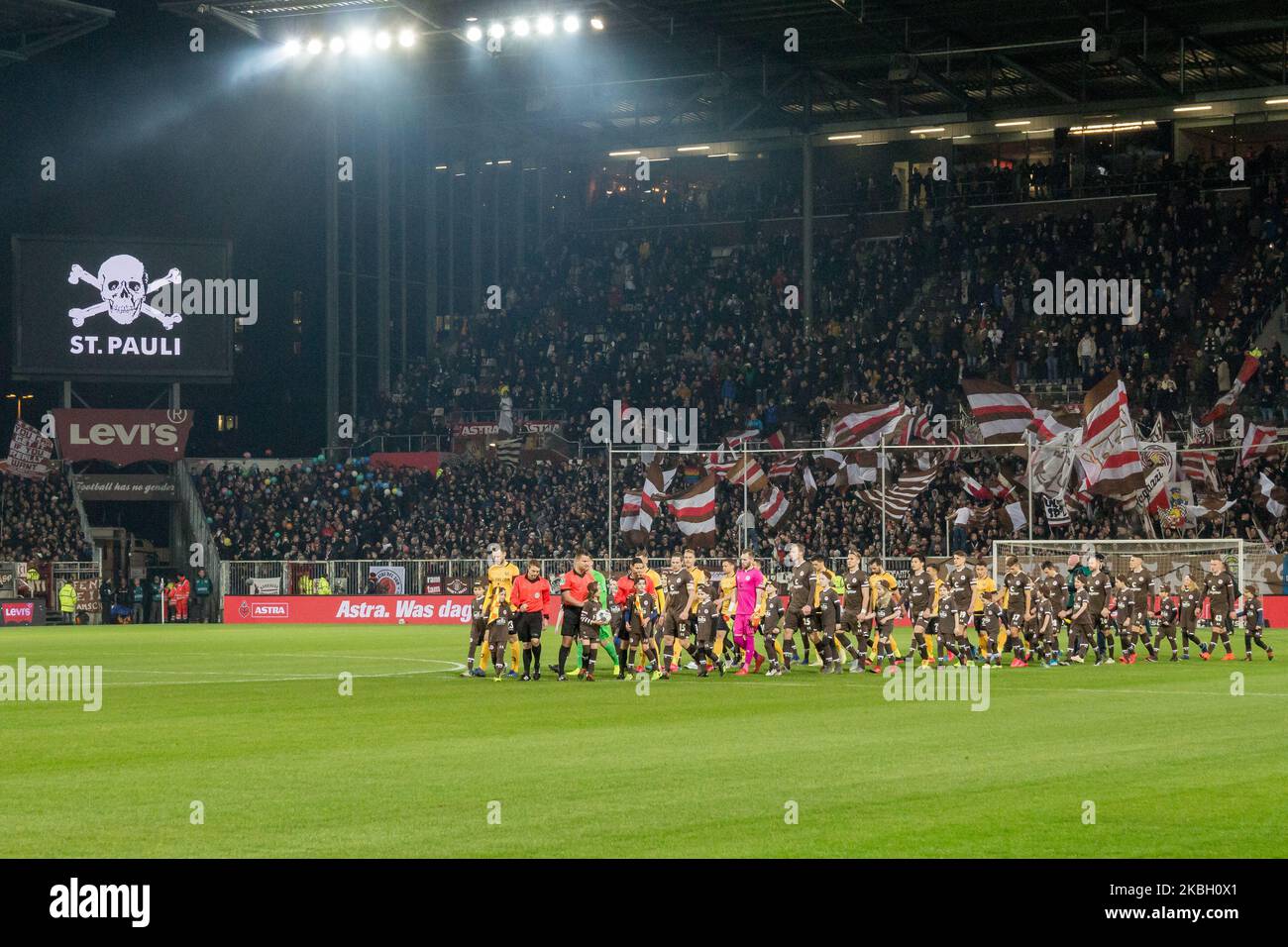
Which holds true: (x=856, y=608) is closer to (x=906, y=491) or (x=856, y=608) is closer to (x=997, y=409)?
(x=997, y=409)

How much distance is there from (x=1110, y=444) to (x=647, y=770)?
30.8 meters

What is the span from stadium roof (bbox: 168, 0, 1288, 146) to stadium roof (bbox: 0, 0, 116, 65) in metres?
3.01

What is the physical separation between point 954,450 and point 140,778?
1518 inches

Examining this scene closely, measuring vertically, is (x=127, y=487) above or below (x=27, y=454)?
below

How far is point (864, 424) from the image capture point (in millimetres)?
50250

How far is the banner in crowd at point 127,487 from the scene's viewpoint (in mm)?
61375

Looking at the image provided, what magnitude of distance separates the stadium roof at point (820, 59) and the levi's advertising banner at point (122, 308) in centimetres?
890

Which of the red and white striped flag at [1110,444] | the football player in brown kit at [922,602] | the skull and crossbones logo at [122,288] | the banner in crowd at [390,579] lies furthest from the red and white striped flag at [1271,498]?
the skull and crossbones logo at [122,288]

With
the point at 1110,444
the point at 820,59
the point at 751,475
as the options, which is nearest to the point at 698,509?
the point at 751,475

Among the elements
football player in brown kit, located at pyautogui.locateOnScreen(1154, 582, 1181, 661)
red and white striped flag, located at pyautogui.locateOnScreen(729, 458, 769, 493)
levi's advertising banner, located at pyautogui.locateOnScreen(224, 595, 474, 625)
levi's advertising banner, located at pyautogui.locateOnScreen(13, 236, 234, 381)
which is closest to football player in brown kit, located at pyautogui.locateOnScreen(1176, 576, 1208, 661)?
football player in brown kit, located at pyautogui.locateOnScreen(1154, 582, 1181, 661)

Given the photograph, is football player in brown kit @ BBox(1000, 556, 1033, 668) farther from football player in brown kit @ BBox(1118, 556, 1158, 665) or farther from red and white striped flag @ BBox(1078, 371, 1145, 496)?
red and white striped flag @ BBox(1078, 371, 1145, 496)

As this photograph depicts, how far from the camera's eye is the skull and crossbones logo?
6062 cm

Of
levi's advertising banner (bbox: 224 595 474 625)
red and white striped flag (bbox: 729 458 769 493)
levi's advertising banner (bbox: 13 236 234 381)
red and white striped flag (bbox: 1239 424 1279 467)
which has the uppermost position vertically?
levi's advertising banner (bbox: 13 236 234 381)

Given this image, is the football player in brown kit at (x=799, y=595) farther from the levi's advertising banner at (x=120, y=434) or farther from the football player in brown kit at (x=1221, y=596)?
the levi's advertising banner at (x=120, y=434)
